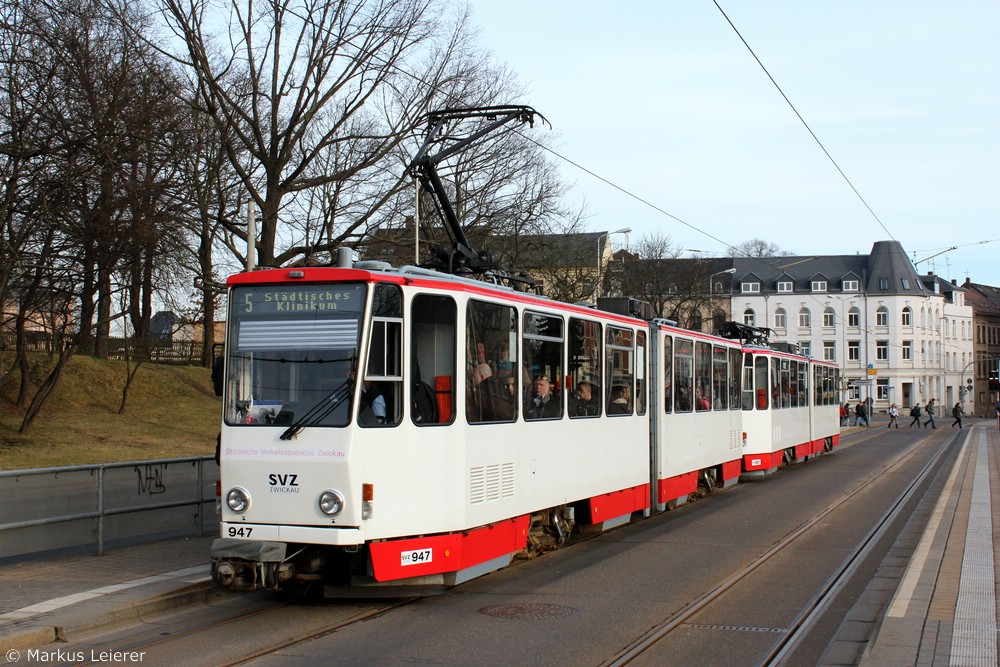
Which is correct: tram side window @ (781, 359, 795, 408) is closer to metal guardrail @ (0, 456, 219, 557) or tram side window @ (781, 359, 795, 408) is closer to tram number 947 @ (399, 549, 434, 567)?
metal guardrail @ (0, 456, 219, 557)

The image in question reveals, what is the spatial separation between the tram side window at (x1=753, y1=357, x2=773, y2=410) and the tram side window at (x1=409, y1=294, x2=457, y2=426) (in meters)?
14.0

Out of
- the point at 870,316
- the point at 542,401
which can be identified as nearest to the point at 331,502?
the point at 542,401

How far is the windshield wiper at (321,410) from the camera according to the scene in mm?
8602

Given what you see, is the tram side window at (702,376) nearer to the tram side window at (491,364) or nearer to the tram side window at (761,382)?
the tram side window at (761,382)

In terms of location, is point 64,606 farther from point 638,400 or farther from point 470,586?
point 638,400

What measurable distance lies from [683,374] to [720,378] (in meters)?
2.79

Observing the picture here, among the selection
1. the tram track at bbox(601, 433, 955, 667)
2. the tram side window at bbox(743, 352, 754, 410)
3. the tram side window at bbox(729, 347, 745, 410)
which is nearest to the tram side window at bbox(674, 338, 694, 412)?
the tram track at bbox(601, 433, 955, 667)

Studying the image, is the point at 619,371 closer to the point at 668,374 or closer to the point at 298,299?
the point at 668,374

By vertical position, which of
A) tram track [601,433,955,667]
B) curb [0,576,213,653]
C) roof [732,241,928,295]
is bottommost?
tram track [601,433,955,667]

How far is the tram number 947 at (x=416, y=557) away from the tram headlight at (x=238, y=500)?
1.36 meters

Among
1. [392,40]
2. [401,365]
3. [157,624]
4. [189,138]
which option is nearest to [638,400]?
[401,365]

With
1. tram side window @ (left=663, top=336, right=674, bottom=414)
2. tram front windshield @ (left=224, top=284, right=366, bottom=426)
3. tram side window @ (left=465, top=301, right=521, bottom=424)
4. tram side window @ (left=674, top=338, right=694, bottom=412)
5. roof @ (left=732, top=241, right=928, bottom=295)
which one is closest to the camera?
tram front windshield @ (left=224, top=284, right=366, bottom=426)

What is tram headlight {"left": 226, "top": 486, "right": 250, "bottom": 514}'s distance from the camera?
345 inches

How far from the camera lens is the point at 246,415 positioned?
8.94 m
